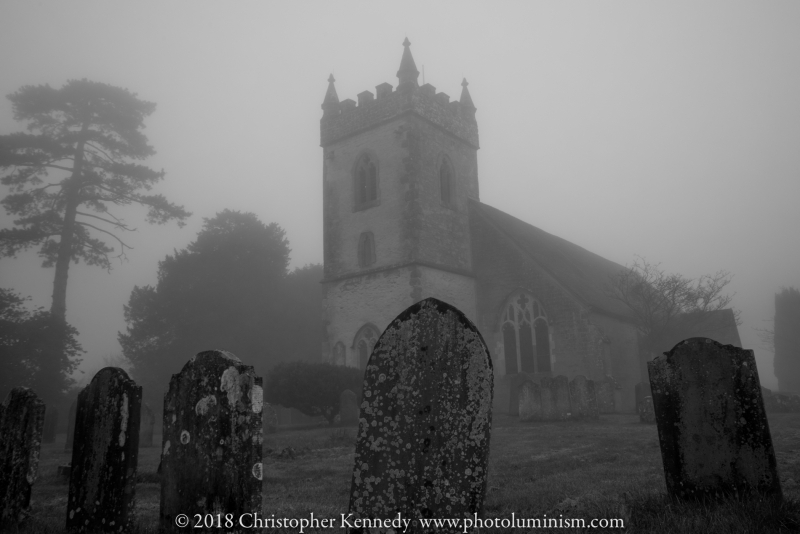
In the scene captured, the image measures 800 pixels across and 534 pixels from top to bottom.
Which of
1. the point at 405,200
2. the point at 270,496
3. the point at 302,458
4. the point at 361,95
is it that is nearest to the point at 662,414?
the point at 270,496

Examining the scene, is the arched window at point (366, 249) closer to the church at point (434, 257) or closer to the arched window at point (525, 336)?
the church at point (434, 257)

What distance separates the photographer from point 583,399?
1578cm

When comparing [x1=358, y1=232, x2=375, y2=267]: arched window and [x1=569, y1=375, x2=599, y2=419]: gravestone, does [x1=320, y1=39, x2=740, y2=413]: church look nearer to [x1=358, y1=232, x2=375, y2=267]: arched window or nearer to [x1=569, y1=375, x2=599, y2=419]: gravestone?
[x1=358, y1=232, x2=375, y2=267]: arched window

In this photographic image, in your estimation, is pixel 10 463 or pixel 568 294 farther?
pixel 568 294

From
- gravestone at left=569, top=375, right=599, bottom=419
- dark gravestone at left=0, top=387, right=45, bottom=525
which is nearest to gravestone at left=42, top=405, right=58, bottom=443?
dark gravestone at left=0, top=387, right=45, bottom=525

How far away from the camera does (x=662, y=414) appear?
458 centimetres

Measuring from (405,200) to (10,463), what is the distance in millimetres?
19517

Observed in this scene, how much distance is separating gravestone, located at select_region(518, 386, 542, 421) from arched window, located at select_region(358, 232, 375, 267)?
33.1ft

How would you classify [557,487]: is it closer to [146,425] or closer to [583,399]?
[583,399]

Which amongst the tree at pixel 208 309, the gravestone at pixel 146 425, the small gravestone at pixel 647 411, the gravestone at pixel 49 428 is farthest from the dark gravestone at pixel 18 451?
the tree at pixel 208 309

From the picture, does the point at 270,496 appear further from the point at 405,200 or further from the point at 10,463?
the point at 405,200

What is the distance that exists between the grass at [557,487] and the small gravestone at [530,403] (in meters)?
3.78

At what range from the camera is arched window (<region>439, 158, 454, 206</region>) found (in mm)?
25641

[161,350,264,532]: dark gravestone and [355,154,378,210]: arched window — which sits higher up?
[355,154,378,210]: arched window
